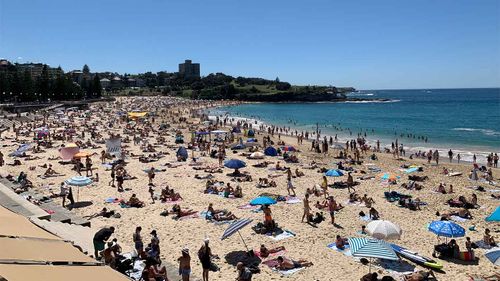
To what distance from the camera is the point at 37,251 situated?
19.8 feet

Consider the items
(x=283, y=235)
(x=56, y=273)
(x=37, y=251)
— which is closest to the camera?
(x=56, y=273)

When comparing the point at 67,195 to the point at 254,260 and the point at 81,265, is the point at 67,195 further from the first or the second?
the point at 81,265

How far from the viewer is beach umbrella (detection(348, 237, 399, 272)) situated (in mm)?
9648

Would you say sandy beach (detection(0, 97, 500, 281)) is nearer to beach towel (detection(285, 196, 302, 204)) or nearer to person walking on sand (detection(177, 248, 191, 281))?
beach towel (detection(285, 196, 302, 204))

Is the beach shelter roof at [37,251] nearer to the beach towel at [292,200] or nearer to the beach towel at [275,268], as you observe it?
the beach towel at [275,268]

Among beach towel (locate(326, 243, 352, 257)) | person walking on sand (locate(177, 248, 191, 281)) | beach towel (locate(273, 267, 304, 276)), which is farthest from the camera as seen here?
beach towel (locate(326, 243, 352, 257))

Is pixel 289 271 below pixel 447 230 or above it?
below

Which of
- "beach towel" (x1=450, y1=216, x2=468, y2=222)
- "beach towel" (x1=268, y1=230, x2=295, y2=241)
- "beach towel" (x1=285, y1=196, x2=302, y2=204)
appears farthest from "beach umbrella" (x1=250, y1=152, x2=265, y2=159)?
"beach towel" (x1=450, y1=216, x2=468, y2=222)

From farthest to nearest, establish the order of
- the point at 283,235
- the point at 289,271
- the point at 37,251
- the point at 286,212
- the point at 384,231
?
the point at 286,212
the point at 283,235
the point at 384,231
the point at 289,271
the point at 37,251

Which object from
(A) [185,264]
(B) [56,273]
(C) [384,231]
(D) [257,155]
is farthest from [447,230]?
(D) [257,155]

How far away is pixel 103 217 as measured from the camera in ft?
48.2

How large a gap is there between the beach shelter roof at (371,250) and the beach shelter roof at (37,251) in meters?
6.12

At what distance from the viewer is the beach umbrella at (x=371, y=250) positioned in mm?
9648

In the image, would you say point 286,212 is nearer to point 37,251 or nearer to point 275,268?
point 275,268
